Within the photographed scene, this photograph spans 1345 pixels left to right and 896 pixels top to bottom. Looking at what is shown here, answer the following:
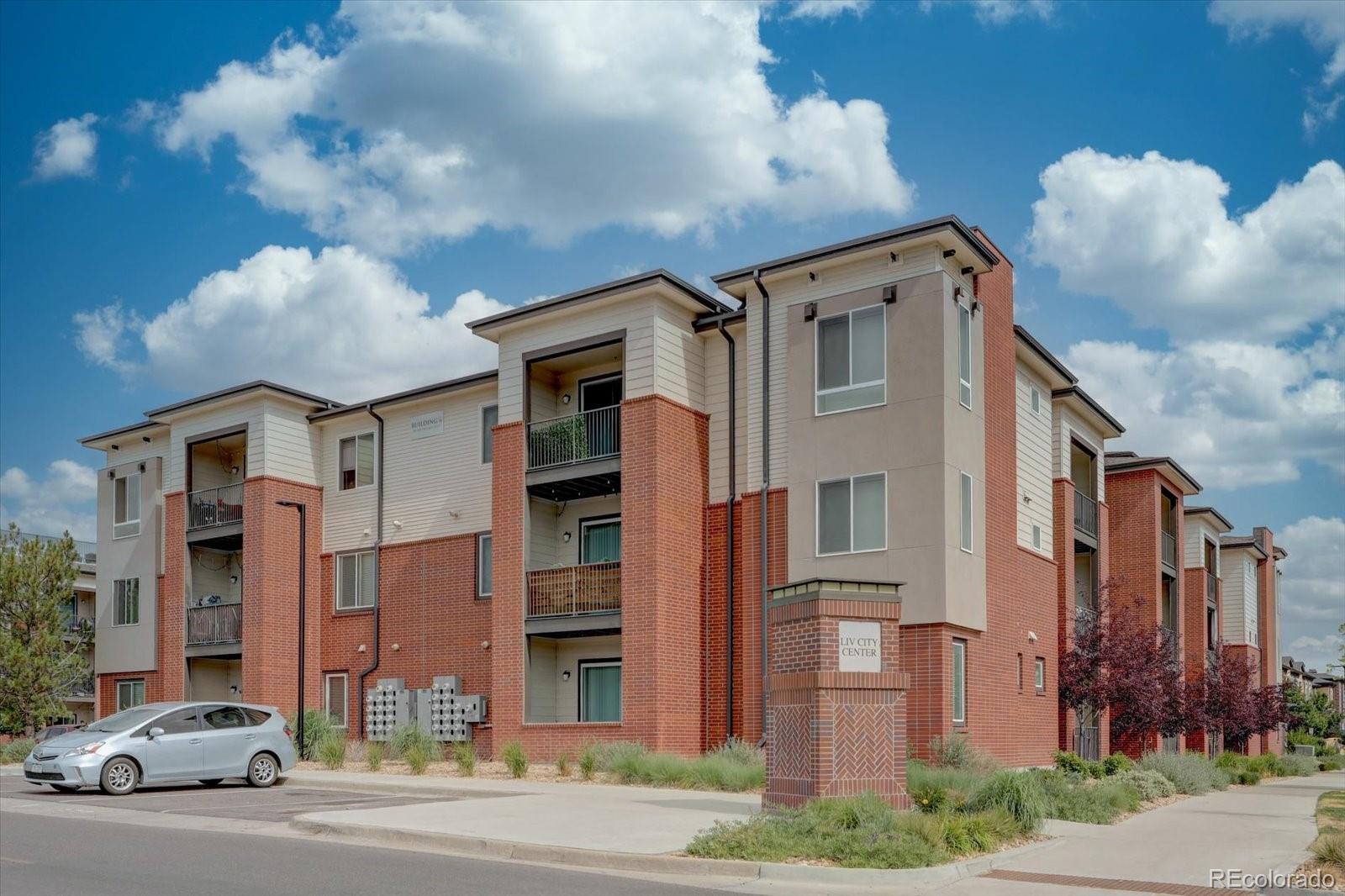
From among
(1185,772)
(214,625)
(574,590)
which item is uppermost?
(574,590)

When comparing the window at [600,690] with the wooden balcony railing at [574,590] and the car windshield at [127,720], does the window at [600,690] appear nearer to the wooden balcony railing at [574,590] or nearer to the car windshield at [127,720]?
the wooden balcony railing at [574,590]

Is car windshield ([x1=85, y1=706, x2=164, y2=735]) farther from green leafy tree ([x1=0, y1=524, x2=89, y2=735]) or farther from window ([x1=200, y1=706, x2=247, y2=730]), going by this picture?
green leafy tree ([x1=0, y1=524, x2=89, y2=735])

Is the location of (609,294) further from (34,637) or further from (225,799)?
(34,637)

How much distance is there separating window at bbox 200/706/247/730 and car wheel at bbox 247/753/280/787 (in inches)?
26.1

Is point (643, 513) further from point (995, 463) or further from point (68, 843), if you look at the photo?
point (68, 843)

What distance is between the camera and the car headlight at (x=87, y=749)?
20.8m

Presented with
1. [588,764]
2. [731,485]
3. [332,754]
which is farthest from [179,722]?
[731,485]

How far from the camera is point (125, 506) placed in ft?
131

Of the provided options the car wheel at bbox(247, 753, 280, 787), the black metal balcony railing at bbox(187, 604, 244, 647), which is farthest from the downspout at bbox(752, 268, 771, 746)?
the black metal balcony railing at bbox(187, 604, 244, 647)

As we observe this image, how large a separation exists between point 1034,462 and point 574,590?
11.3m

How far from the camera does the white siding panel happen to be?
99.7ft

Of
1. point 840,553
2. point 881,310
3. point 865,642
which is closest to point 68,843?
point 865,642

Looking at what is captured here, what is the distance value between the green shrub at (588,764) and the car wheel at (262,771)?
214 inches

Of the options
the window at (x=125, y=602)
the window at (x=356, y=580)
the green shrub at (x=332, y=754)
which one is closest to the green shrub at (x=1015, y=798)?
the green shrub at (x=332, y=754)
